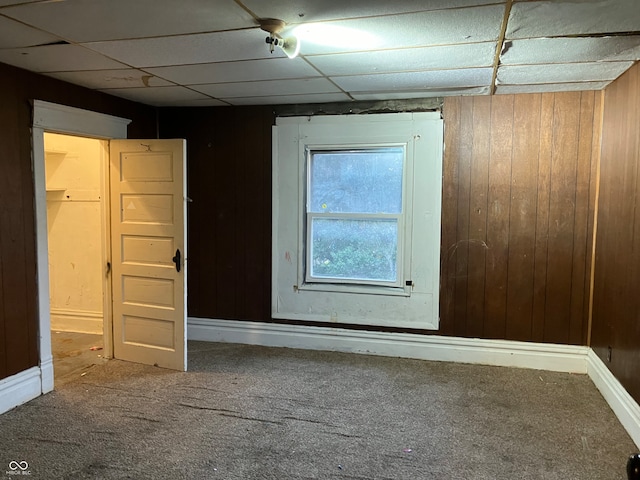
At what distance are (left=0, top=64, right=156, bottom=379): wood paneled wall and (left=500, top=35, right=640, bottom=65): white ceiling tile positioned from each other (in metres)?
3.04

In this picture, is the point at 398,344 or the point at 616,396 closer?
the point at 616,396

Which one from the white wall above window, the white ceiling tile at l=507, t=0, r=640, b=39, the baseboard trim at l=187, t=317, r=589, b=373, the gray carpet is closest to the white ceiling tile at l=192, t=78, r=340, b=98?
the white wall above window

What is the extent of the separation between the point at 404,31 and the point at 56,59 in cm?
209

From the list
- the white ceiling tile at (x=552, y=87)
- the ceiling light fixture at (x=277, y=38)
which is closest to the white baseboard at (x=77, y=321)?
the ceiling light fixture at (x=277, y=38)

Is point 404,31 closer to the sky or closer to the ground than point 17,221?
closer to the sky

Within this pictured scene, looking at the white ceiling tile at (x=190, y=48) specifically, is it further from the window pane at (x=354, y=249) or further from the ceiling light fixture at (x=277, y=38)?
the window pane at (x=354, y=249)

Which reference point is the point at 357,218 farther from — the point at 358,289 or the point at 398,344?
the point at 398,344

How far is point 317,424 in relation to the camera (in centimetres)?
288

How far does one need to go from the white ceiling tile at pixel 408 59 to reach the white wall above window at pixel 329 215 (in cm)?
96

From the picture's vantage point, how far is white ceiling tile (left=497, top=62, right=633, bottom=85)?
115 inches

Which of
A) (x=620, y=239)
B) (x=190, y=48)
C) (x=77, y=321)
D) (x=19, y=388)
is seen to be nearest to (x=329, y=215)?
(x=190, y=48)

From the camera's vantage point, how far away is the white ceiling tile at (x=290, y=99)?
3895mm

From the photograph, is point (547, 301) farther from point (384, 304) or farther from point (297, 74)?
point (297, 74)

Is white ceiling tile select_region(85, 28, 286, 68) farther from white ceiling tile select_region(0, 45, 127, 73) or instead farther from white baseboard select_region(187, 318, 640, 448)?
white baseboard select_region(187, 318, 640, 448)
